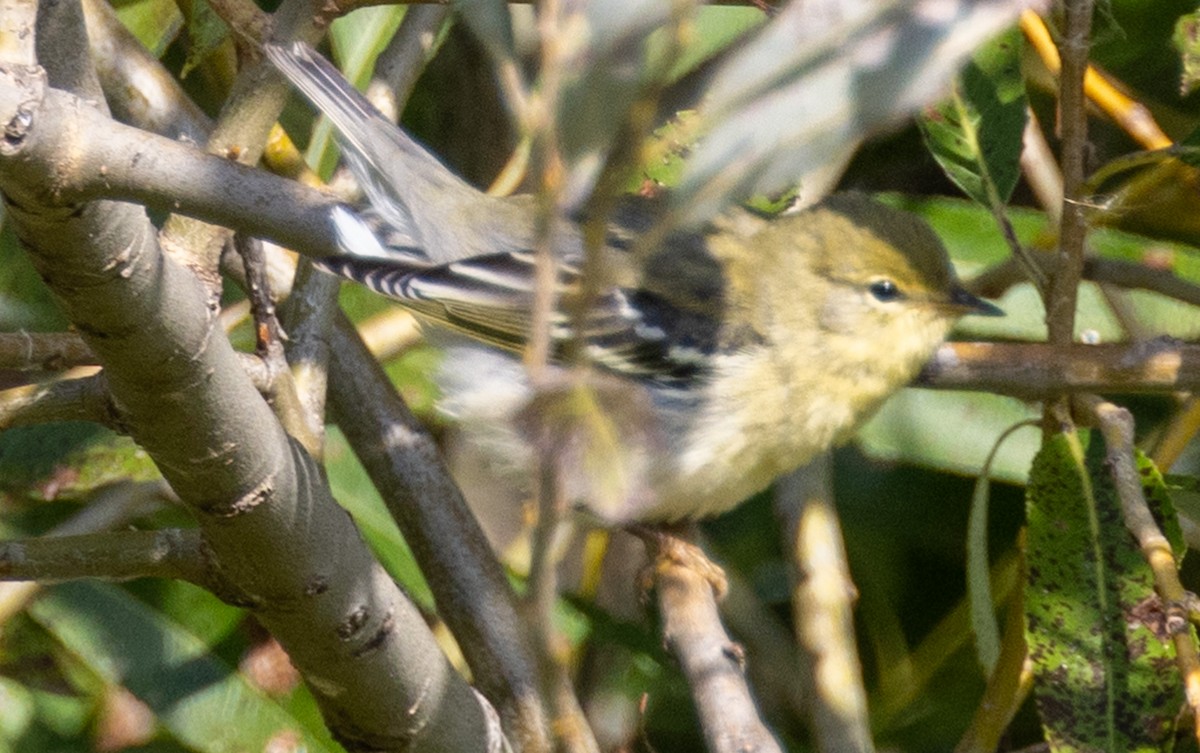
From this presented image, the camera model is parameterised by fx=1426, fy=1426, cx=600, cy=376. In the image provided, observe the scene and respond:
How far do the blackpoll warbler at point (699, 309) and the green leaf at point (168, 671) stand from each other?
1.76 ft

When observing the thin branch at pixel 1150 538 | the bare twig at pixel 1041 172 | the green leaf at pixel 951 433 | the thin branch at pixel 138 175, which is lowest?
the green leaf at pixel 951 433

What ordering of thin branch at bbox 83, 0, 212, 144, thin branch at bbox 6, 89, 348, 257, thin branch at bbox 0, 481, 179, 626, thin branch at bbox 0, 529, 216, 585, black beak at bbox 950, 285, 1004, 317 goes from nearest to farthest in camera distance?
thin branch at bbox 6, 89, 348, 257
thin branch at bbox 0, 529, 216, 585
thin branch at bbox 83, 0, 212, 144
thin branch at bbox 0, 481, 179, 626
black beak at bbox 950, 285, 1004, 317

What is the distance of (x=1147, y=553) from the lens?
167 cm

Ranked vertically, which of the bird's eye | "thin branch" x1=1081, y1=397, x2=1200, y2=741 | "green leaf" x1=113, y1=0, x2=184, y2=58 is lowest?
the bird's eye

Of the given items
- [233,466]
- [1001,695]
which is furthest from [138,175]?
[1001,695]

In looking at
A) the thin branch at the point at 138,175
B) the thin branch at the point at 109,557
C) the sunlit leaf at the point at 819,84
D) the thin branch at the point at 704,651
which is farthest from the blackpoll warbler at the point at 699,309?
A: the sunlit leaf at the point at 819,84

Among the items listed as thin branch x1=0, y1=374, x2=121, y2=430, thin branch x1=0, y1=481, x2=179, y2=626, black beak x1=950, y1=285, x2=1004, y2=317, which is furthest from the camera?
black beak x1=950, y1=285, x2=1004, y2=317

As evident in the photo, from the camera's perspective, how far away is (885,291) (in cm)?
245

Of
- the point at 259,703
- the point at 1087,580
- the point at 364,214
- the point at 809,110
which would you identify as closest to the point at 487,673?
the point at 259,703

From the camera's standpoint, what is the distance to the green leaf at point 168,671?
1979 mm

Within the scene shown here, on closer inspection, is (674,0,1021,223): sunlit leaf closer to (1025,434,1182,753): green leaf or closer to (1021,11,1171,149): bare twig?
(1025,434,1182,753): green leaf

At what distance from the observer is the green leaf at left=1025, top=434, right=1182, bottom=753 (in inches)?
70.4

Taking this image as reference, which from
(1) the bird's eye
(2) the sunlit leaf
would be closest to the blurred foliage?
(1) the bird's eye

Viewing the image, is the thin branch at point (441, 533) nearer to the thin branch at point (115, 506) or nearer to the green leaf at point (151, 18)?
the thin branch at point (115, 506)
